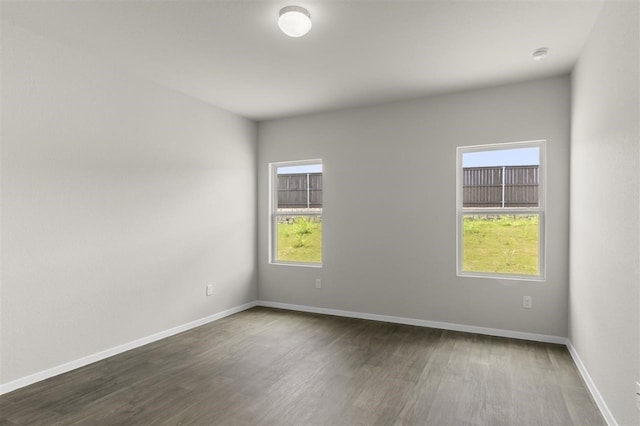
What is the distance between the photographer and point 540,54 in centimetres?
303

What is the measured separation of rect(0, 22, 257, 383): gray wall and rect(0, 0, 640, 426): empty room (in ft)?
0.07

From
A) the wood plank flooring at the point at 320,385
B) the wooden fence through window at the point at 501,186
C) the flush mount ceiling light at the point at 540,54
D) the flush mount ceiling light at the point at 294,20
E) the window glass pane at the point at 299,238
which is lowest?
the wood plank flooring at the point at 320,385

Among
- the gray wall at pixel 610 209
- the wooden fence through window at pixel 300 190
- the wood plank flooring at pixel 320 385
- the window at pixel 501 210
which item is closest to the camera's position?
the gray wall at pixel 610 209

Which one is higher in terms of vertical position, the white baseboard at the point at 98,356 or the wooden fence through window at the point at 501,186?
the wooden fence through window at the point at 501,186

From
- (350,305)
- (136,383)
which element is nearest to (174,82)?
(136,383)

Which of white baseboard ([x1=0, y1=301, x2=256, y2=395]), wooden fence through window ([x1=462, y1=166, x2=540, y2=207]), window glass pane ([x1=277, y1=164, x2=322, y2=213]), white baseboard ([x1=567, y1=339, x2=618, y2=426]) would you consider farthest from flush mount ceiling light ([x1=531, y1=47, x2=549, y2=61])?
white baseboard ([x1=0, y1=301, x2=256, y2=395])

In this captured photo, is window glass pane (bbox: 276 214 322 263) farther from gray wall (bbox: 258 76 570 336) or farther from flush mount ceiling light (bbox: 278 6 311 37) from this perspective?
flush mount ceiling light (bbox: 278 6 311 37)

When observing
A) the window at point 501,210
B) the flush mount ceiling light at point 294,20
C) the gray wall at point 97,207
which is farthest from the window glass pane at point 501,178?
the gray wall at point 97,207

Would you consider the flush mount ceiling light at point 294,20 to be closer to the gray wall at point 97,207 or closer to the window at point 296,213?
the gray wall at point 97,207

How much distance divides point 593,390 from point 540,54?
2.65 meters

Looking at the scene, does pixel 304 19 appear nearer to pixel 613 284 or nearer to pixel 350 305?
pixel 613 284

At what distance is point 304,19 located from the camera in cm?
241

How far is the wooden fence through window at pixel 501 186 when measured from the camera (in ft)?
12.3

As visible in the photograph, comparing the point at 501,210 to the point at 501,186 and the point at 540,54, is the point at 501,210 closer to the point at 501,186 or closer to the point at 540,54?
the point at 501,186
